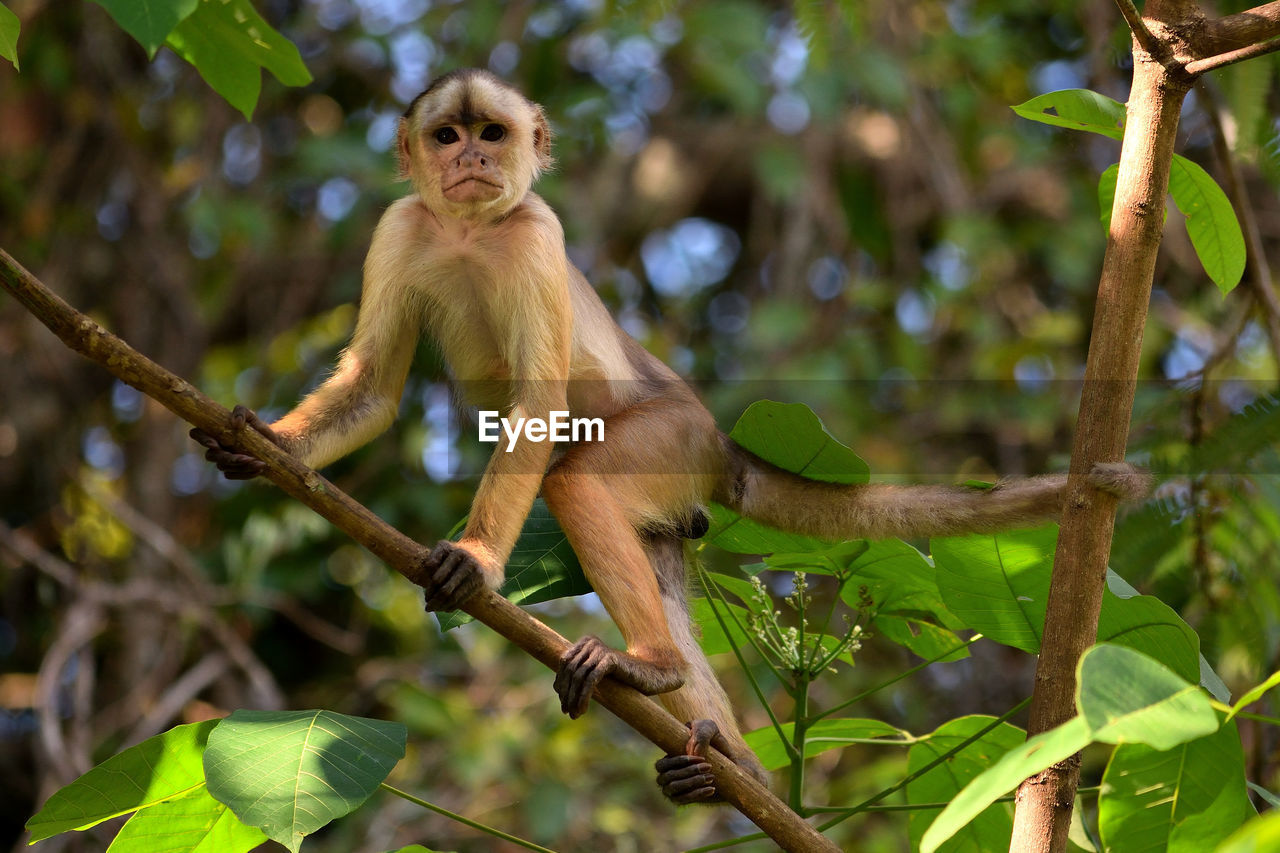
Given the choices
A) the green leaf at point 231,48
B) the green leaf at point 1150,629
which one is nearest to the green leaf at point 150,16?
the green leaf at point 231,48

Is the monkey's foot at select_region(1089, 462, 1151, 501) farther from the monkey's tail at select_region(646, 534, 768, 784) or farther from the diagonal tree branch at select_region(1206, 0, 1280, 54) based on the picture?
the monkey's tail at select_region(646, 534, 768, 784)

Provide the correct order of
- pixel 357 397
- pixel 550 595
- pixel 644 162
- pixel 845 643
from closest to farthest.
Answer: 1. pixel 845 643
2. pixel 550 595
3. pixel 357 397
4. pixel 644 162

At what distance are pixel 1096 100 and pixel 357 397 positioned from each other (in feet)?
8.99

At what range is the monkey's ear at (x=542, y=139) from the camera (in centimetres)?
492

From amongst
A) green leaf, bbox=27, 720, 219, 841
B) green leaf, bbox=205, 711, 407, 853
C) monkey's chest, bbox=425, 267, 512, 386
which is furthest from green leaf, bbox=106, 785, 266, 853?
monkey's chest, bbox=425, 267, 512, 386

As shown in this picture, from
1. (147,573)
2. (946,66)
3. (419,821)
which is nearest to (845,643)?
(419,821)

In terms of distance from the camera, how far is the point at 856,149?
10016mm

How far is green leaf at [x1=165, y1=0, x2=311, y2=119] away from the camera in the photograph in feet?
9.17

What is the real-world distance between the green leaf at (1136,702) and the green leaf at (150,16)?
190 cm

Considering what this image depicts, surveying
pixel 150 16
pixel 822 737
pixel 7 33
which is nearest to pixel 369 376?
pixel 7 33

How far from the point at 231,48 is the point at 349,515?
1.16 meters

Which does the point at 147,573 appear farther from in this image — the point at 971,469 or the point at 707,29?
the point at 971,469

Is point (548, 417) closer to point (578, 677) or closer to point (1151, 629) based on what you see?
point (578, 677)

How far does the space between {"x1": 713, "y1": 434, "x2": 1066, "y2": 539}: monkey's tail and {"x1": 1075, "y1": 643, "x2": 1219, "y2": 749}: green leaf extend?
163cm
